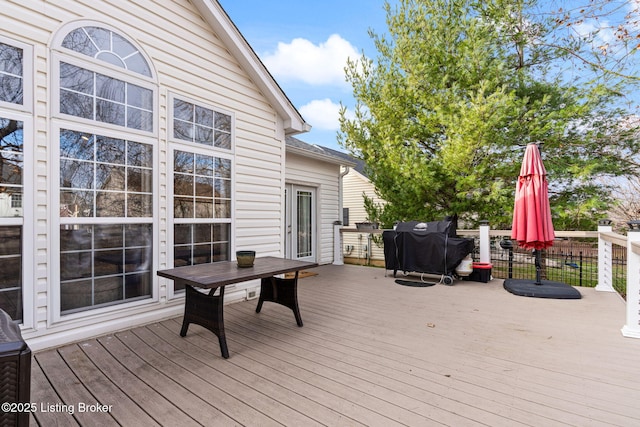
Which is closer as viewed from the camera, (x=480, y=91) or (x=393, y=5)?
(x=480, y=91)

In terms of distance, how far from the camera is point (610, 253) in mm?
4938

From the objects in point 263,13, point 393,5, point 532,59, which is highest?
point 263,13

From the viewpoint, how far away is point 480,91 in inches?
241

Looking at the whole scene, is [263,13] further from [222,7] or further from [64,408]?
[64,408]

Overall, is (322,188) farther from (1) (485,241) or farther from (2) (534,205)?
(2) (534,205)

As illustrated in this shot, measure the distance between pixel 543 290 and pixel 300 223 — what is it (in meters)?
4.63

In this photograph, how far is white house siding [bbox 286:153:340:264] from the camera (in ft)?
→ 23.2

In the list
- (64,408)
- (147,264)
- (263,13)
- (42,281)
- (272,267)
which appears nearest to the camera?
(64,408)

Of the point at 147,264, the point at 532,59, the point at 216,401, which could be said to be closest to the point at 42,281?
the point at 147,264

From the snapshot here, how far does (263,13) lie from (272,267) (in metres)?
8.39

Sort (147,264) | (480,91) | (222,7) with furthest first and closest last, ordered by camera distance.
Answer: (480,91), (222,7), (147,264)

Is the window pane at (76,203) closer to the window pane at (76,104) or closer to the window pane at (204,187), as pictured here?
the window pane at (76,104)

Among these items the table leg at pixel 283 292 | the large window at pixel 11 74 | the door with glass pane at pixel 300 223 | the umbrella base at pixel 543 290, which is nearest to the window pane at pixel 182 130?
the large window at pixel 11 74

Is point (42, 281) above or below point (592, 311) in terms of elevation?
above
